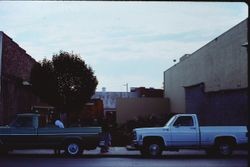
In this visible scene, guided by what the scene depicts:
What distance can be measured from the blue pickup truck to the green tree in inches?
657

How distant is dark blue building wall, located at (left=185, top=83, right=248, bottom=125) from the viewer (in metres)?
26.1

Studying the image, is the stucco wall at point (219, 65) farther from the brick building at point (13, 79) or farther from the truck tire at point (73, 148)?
the brick building at point (13, 79)

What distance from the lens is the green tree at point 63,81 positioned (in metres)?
35.7

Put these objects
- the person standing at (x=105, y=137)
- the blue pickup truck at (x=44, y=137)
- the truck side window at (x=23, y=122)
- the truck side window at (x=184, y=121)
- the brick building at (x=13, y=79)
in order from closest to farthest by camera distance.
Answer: the truck side window at (x=184, y=121) → the blue pickup truck at (x=44, y=137) → the truck side window at (x=23, y=122) → the person standing at (x=105, y=137) → the brick building at (x=13, y=79)

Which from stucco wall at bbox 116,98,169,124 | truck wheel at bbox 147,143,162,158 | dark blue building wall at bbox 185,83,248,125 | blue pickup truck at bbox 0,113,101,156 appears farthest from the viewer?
stucco wall at bbox 116,98,169,124

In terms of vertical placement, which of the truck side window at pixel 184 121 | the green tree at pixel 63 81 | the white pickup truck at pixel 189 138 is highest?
the green tree at pixel 63 81

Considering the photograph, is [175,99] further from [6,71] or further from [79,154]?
[79,154]

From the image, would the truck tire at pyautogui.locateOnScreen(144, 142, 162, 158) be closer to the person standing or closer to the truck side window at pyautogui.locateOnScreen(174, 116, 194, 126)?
the truck side window at pyautogui.locateOnScreen(174, 116, 194, 126)

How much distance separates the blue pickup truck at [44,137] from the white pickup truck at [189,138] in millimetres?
2053

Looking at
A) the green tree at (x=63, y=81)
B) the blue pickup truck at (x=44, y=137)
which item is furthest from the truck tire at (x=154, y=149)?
the green tree at (x=63, y=81)

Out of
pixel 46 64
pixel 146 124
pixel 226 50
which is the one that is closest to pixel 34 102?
pixel 46 64

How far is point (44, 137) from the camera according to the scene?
18.5 meters

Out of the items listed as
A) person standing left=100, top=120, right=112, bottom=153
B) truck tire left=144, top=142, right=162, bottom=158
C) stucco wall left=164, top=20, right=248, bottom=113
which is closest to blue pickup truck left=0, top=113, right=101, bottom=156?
person standing left=100, top=120, right=112, bottom=153

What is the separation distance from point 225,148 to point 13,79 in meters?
17.9
